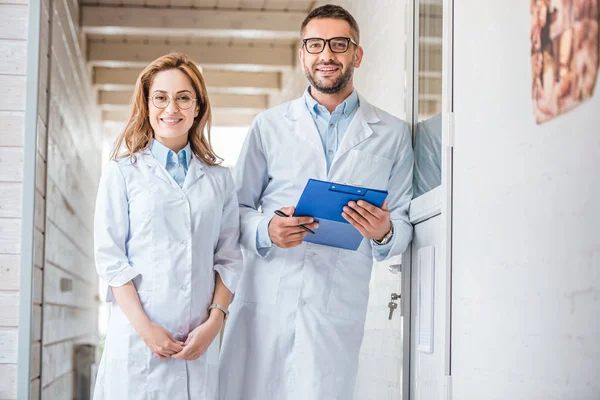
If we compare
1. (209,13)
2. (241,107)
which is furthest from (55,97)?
(241,107)

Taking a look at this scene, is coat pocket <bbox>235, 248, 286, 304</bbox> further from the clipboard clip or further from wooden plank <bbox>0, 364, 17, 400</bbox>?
wooden plank <bbox>0, 364, 17, 400</bbox>

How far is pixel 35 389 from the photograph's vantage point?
302 cm

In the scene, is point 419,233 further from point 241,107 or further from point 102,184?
point 241,107

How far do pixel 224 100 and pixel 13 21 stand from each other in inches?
181

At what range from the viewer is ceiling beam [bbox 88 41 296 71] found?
5.98 m

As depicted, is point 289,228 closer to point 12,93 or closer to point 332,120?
point 332,120

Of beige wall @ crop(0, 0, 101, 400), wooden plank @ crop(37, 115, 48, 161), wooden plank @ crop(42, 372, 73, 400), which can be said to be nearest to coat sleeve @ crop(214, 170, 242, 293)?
beige wall @ crop(0, 0, 101, 400)

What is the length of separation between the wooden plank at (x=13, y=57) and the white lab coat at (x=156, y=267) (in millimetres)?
904

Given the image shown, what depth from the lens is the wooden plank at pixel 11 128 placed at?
2.85m

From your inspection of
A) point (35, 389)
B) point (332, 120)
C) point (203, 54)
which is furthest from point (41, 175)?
point (203, 54)

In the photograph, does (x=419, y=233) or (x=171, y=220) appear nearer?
(x=171, y=220)

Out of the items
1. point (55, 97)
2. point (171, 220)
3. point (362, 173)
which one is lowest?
point (171, 220)

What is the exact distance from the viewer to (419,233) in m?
2.39

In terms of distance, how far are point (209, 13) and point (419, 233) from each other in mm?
3278
